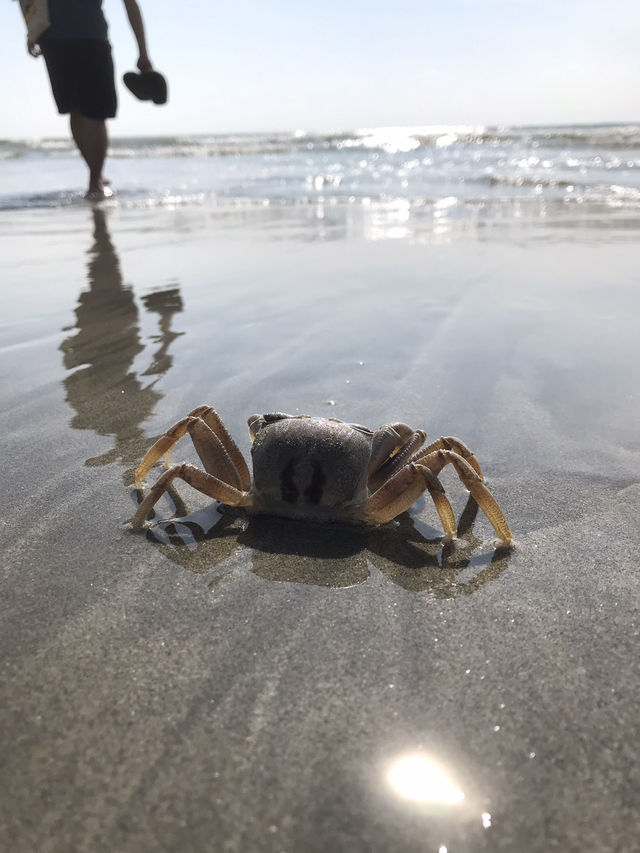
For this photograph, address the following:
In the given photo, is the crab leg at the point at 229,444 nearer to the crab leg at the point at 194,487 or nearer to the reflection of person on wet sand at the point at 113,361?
the crab leg at the point at 194,487

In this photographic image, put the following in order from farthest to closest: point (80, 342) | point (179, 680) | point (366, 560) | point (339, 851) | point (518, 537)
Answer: point (80, 342) → point (518, 537) → point (366, 560) → point (179, 680) → point (339, 851)

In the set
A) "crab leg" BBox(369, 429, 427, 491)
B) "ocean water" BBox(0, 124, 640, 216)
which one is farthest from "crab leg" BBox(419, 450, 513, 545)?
"ocean water" BBox(0, 124, 640, 216)

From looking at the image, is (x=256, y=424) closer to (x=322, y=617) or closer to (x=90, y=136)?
(x=322, y=617)

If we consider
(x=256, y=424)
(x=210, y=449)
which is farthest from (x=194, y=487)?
(x=256, y=424)

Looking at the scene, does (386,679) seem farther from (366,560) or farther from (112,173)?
(112,173)

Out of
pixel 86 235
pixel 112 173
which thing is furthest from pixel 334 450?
pixel 112 173

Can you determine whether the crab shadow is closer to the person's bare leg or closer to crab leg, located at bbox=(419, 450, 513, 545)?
crab leg, located at bbox=(419, 450, 513, 545)
